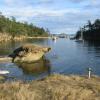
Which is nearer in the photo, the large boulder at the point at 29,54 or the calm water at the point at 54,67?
the calm water at the point at 54,67

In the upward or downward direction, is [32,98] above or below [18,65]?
above

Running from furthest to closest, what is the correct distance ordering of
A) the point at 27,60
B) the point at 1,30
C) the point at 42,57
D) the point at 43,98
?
1. the point at 1,30
2. the point at 42,57
3. the point at 27,60
4. the point at 43,98

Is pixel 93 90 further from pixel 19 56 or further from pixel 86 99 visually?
pixel 19 56

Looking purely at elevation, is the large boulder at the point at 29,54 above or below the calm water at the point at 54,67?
above

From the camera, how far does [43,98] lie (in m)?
14.4

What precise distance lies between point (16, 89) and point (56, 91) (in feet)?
5.98

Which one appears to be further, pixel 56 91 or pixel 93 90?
pixel 93 90

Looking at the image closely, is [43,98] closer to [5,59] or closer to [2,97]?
[2,97]

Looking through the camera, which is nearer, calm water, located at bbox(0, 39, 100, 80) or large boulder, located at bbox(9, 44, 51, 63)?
calm water, located at bbox(0, 39, 100, 80)

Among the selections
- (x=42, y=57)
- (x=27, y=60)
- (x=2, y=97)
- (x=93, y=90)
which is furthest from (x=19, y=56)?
(x=2, y=97)

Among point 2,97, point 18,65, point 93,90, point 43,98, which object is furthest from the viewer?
point 18,65

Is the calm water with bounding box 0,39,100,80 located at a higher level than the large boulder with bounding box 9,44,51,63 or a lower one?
lower

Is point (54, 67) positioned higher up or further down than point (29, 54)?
further down

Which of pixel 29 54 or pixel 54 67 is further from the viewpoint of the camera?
pixel 29 54
